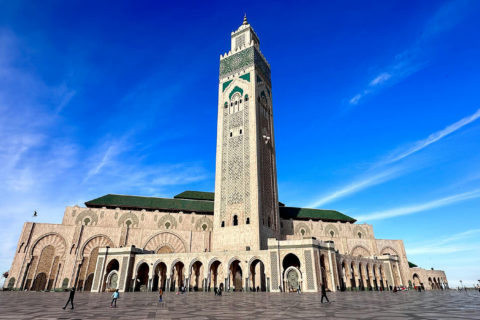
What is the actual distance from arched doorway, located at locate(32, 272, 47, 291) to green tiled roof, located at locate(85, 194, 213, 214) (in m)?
8.50

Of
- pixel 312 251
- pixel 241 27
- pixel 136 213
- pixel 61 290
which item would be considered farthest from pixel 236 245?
pixel 241 27

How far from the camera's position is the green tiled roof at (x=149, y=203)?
1366 inches

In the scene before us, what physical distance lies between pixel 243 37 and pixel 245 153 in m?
17.4

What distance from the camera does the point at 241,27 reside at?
38.9 metres

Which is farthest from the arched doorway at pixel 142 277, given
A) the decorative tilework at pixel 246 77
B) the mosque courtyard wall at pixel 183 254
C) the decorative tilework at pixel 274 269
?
the decorative tilework at pixel 246 77

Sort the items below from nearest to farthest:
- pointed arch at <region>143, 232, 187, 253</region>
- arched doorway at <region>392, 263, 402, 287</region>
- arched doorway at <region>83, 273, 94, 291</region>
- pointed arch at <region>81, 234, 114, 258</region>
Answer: arched doorway at <region>83, 273, 94, 291</region>
pointed arch at <region>81, 234, 114, 258</region>
pointed arch at <region>143, 232, 187, 253</region>
arched doorway at <region>392, 263, 402, 287</region>

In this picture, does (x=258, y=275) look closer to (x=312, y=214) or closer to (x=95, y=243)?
(x=312, y=214)

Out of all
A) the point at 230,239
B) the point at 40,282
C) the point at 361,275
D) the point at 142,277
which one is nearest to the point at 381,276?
the point at 361,275

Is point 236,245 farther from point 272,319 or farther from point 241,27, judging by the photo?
point 241,27

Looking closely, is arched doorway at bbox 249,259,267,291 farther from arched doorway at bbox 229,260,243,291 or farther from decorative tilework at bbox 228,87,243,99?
decorative tilework at bbox 228,87,243,99

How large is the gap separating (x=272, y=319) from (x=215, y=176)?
1044 inches

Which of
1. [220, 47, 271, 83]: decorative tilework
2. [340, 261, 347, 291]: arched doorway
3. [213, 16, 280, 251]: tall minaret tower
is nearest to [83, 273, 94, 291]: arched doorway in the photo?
[213, 16, 280, 251]: tall minaret tower

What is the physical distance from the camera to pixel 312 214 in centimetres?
3919

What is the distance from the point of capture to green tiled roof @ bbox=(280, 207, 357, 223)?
37812 mm
